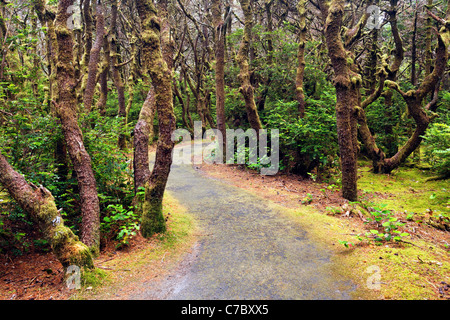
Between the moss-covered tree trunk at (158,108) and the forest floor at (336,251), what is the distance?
48 cm

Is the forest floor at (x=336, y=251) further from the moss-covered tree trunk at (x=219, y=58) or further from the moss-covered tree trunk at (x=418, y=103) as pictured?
the moss-covered tree trunk at (x=219, y=58)

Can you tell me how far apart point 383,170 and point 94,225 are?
425 inches

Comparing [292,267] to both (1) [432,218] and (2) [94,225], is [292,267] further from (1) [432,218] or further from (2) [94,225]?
(1) [432,218]

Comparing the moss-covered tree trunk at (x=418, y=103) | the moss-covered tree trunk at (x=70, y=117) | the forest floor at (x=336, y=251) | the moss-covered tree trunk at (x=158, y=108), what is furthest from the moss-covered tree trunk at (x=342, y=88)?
the moss-covered tree trunk at (x=70, y=117)

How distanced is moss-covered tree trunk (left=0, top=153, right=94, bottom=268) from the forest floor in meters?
0.37

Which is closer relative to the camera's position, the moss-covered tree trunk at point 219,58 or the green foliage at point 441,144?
the green foliage at point 441,144

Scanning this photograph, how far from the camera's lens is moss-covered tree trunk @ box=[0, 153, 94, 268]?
3.60 metres

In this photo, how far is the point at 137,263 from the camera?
4.43 meters

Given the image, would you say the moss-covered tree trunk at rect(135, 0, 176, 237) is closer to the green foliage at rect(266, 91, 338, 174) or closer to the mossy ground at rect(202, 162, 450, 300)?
the mossy ground at rect(202, 162, 450, 300)

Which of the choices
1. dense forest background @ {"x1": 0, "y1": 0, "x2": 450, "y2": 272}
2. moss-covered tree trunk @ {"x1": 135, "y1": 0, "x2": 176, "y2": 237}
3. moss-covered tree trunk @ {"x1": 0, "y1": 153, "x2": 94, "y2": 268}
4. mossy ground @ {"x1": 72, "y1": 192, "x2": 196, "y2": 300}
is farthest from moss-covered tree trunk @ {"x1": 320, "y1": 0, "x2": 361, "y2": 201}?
moss-covered tree trunk @ {"x1": 0, "y1": 153, "x2": 94, "y2": 268}

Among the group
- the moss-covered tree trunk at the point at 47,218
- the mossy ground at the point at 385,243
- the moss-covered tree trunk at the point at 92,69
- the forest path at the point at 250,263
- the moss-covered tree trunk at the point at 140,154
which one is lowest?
the forest path at the point at 250,263

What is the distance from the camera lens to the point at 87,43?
34.6 ft

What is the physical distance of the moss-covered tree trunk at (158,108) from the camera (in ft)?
15.4
